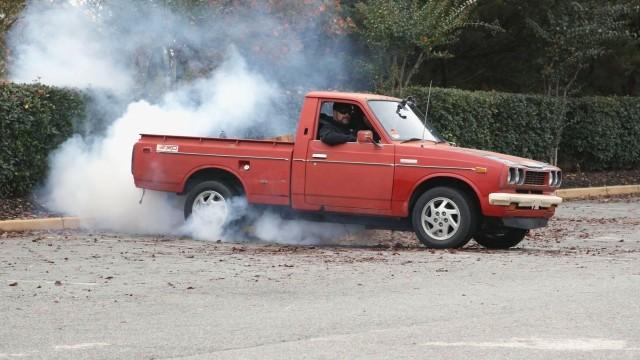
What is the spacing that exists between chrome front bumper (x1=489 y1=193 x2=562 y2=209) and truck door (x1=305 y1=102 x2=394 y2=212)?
1212 mm

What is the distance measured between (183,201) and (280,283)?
16.0ft

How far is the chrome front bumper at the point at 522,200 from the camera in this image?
492 inches

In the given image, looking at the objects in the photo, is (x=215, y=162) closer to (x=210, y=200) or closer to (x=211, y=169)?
(x=211, y=169)

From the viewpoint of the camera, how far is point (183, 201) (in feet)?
48.2

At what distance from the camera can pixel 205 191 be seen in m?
14.0

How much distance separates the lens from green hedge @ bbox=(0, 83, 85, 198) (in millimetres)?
16391

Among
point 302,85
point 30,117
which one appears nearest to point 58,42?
point 30,117

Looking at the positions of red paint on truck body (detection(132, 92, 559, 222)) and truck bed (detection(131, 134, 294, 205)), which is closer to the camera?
red paint on truck body (detection(132, 92, 559, 222))

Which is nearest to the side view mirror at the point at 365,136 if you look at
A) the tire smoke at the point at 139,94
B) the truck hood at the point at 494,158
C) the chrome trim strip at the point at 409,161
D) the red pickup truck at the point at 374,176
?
the red pickup truck at the point at 374,176

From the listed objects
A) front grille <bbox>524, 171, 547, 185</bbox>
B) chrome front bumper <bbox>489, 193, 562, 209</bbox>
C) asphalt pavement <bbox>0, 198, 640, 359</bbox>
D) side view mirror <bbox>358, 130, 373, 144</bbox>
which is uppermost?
side view mirror <bbox>358, 130, 373, 144</bbox>

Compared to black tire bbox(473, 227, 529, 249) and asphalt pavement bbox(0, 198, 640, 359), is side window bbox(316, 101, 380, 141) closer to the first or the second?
asphalt pavement bbox(0, 198, 640, 359)

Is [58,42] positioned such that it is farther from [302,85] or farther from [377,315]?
[377,315]

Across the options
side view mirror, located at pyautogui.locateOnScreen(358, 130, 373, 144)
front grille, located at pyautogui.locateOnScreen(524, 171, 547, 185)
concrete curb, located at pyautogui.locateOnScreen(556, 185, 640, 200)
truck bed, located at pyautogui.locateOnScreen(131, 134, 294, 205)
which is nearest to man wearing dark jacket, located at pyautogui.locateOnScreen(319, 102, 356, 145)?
side view mirror, located at pyautogui.locateOnScreen(358, 130, 373, 144)

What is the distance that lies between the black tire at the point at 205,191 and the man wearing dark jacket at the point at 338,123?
1341 mm
